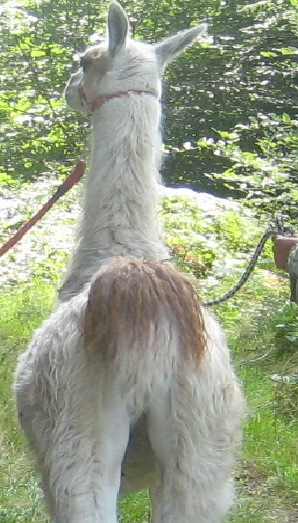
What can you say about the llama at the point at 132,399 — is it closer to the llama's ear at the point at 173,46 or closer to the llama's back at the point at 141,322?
the llama's back at the point at 141,322

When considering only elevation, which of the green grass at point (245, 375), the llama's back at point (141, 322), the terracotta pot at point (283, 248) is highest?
the llama's back at point (141, 322)

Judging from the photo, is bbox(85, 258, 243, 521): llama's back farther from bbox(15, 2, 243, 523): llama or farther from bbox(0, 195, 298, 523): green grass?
bbox(0, 195, 298, 523): green grass

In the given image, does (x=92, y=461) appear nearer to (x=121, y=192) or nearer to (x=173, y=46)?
(x=121, y=192)

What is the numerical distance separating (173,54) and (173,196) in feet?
14.2

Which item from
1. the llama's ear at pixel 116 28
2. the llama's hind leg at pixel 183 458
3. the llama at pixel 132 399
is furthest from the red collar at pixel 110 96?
the llama's hind leg at pixel 183 458

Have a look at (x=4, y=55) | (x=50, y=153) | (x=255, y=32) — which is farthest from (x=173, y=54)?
(x=255, y=32)

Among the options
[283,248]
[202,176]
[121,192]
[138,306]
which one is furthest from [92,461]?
[202,176]

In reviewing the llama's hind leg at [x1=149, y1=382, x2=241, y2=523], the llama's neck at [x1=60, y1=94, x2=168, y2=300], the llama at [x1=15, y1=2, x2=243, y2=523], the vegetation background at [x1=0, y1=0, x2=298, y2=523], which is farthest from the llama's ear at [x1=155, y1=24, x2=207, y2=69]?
the vegetation background at [x1=0, y1=0, x2=298, y2=523]

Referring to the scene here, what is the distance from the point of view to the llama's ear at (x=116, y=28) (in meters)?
3.30

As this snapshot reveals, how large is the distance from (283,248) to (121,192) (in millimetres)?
879

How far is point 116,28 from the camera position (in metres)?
3.41

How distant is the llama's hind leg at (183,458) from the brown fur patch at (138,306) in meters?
0.17

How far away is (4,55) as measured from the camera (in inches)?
426

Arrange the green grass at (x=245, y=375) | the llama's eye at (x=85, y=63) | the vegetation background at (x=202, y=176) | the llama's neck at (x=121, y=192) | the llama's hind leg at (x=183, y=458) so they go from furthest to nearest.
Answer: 1. the vegetation background at (x=202, y=176)
2. the green grass at (x=245, y=375)
3. the llama's eye at (x=85, y=63)
4. the llama's neck at (x=121, y=192)
5. the llama's hind leg at (x=183, y=458)
